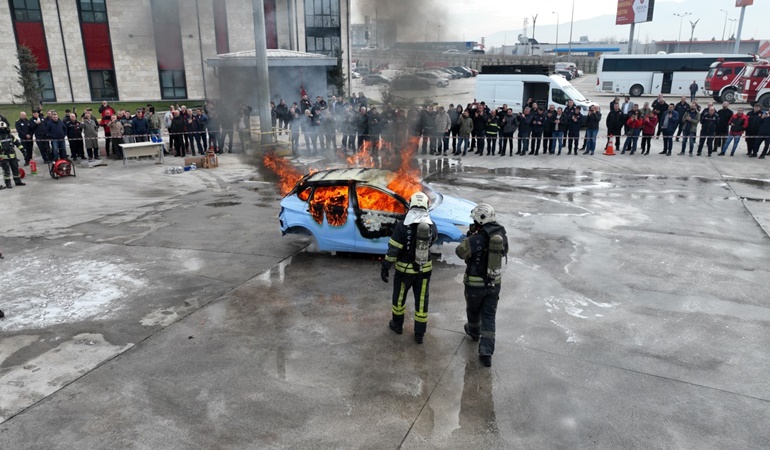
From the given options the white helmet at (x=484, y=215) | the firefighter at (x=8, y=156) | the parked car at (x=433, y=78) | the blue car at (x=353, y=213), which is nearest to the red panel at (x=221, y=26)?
the firefighter at (x=8, y=156)

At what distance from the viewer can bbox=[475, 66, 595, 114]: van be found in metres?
23.4

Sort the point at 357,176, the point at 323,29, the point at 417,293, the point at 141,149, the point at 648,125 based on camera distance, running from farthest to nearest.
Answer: the point at 323,29 < the point at 141,149 < the point at 648,125 < the point at 357,176 < the point at 417,293

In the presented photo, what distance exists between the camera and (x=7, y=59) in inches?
1201

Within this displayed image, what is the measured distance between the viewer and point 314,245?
9.45 meters

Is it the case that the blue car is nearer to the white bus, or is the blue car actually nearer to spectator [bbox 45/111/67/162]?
spectator [bbox 45/111/67/162]

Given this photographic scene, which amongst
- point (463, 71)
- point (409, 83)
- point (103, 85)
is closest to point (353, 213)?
point (409, 83)

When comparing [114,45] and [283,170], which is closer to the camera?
[283,170]

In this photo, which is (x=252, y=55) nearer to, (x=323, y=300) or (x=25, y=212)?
(x=25, y=212)

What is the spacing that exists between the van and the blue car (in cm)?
1636

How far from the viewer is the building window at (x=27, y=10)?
98.6ft

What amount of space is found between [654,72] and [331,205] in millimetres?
35810

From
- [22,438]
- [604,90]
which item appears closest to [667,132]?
[22,438]

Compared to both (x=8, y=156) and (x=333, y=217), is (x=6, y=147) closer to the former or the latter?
(x=8, y=156)

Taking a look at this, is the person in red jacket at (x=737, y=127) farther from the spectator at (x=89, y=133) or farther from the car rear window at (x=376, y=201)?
the spectator at (x=89, y=133)
